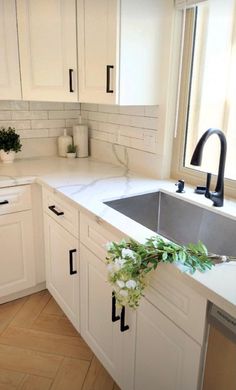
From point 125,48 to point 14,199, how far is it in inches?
41.5

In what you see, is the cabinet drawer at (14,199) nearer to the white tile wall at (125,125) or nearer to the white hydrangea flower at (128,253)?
the white tile wall at (125,125)

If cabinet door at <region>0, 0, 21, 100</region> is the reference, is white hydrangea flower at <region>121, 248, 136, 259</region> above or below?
below

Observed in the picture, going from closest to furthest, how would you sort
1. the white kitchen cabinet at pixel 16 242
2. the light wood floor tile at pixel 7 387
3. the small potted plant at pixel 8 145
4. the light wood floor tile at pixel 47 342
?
the light wood floor tile at pixel 7 387 < the light wood floor tile at pixel 47 342 < the white kitchen cabinet at pixel 16 242 < the small potted plant at pixel 8 145

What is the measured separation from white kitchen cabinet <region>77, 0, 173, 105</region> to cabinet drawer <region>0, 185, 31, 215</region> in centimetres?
70

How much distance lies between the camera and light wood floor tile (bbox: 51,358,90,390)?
1.55 m

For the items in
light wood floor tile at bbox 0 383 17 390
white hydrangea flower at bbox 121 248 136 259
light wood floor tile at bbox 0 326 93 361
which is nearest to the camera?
white hydrangea flower at bbox 121 248 136 259

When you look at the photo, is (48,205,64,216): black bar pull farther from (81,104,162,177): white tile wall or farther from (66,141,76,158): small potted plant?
(66,141,76,158): small potted plant

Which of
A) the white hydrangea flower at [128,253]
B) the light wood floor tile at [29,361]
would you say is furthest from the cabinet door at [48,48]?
the light wood floor tile at [29,361]

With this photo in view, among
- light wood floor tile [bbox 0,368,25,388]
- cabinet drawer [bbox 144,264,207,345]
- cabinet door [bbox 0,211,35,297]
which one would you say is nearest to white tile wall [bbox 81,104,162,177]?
cabinet door [bbox 0,211,35,297]

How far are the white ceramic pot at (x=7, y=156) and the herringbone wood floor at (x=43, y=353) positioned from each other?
98 centimetres

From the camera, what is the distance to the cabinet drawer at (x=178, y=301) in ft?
2.99

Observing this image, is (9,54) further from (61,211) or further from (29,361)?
(29,361)

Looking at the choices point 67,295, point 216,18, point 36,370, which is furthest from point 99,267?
point 216,18

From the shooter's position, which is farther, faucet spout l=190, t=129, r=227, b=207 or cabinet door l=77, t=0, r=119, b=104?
cabinet door l=77, t=0, r=119, b=104
